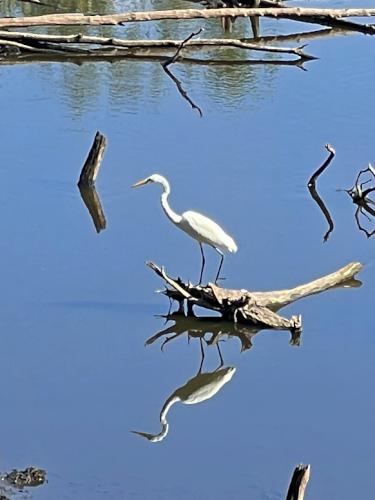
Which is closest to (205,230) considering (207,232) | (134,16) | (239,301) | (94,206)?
(207,232)

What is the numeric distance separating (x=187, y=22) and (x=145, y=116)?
3939 millimetres

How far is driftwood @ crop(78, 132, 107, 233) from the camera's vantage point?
36.3 ft

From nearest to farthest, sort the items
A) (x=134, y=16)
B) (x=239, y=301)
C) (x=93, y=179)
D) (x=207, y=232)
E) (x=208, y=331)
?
1. (x=134, y=16)
2. (x=239, y=301)
3. (x=208, y=331)
4. (x=207, y=232)
5. (x=93, y=179)

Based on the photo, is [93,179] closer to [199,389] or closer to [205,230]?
[205,230]

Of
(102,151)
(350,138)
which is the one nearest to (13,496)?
(102,151)

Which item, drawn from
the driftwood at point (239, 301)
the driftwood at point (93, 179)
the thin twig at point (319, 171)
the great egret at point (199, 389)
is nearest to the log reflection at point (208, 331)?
the driftwood at point (239, 301)

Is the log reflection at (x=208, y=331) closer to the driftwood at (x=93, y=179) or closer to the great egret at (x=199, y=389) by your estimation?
the great egret at (x=199, y=389)

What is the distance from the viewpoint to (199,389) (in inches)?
314

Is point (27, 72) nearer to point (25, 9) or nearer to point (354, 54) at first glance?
point (25, 9)

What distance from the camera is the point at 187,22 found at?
17.2 meters

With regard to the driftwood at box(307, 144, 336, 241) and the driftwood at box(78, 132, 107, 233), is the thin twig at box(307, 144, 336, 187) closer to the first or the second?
the driftwood at box(307, 144, 336, 241)

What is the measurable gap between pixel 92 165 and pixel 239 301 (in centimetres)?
343

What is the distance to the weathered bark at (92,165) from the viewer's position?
11.2m

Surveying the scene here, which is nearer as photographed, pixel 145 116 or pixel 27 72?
pixel 145 116
